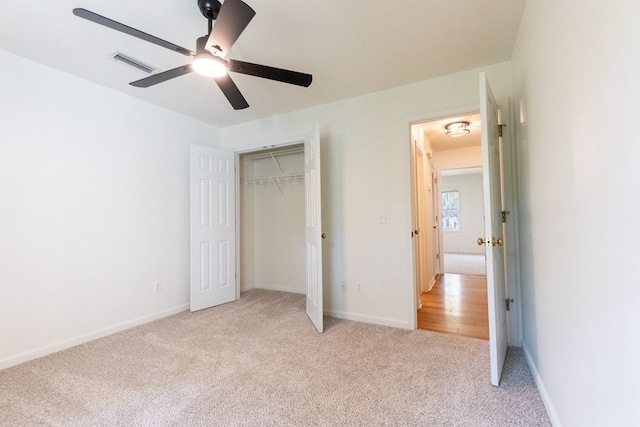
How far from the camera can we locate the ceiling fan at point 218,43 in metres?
1.42

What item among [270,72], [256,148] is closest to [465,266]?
[256,148]

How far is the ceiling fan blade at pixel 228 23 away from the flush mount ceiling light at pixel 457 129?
124 inches

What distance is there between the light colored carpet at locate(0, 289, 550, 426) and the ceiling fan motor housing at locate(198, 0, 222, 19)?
2.34 meters

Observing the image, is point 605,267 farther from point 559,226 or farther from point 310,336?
point 310,336

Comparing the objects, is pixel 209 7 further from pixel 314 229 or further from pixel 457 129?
pixel 457 129

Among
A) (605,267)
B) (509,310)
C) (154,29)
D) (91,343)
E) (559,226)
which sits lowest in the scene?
(91,343)

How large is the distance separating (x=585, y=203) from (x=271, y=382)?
193cm

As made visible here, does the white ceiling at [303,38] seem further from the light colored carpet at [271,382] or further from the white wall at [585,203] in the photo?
the light colored carpet at [271,382]

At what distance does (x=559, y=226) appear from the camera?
4.46 feet

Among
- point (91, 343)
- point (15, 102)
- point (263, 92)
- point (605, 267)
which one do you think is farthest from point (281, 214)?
point (605, 267)

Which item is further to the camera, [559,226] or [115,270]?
[115,270]

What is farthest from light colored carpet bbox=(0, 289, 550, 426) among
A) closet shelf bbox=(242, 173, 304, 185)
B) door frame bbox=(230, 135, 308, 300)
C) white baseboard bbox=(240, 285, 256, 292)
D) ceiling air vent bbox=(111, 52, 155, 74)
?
ceiling air vent bbox=(111, 52, 155, 74)

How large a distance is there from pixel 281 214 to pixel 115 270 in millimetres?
2248

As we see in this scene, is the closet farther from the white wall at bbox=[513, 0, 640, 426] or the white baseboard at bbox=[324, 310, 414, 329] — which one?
the white wall at bbox=[513, 0, 640, 426]
